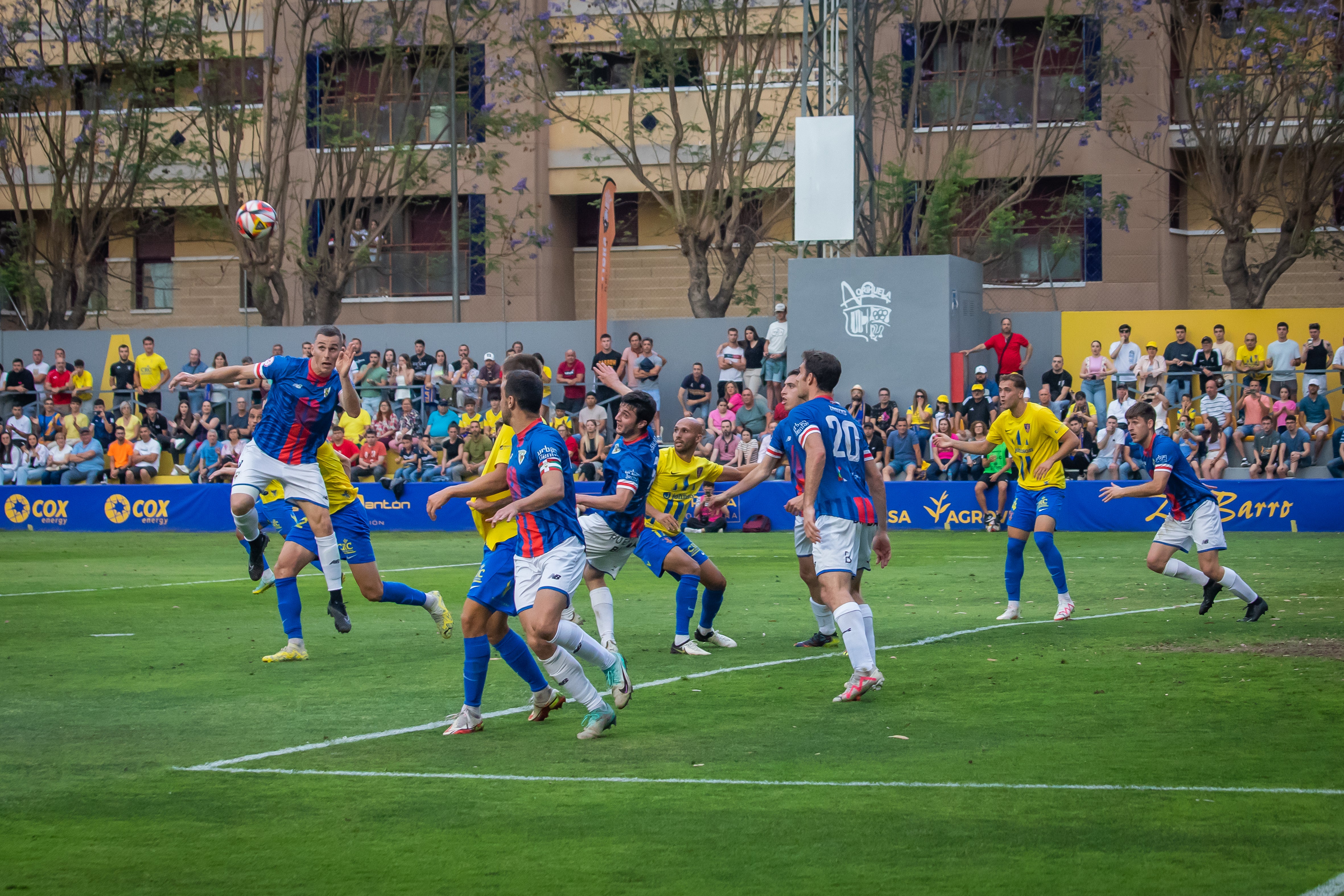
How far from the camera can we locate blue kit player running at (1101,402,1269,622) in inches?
482

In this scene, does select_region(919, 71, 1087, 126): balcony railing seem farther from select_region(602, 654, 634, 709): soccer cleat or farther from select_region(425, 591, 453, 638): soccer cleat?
select_region(602, 654, 634, 709): soccer cleat

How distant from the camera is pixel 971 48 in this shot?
34.8m

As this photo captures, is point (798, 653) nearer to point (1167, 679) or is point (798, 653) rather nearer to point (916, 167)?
point (1167, 679)

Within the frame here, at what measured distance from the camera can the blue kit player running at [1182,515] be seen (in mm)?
12234

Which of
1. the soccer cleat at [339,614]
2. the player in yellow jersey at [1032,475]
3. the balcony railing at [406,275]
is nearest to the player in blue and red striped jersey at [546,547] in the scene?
the soccer cleat at [339,614]

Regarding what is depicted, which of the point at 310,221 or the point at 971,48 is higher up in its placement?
the point at 971,48

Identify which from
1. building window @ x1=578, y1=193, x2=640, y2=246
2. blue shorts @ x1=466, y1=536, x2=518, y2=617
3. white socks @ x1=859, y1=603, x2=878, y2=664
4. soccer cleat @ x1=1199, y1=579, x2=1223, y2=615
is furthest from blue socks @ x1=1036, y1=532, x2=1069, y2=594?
building window @ x1=578, y1=193, x2=640, y2=246

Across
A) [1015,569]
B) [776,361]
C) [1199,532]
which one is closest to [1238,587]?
[1199,532]

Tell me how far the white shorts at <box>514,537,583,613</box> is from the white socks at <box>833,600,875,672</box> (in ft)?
5.82

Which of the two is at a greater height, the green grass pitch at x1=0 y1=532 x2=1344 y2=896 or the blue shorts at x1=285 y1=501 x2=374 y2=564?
the blue shorts at x1=285 y1=501 x2=374 y2=564

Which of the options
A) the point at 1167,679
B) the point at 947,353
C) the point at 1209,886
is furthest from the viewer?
the point at 947,353

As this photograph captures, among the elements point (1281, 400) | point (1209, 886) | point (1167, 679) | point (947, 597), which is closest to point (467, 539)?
point (947, 597)

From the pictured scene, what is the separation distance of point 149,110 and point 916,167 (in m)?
18.3

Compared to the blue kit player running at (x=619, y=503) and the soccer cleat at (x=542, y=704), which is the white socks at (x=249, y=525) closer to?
the blue kit player running at (x=619, y=503)
